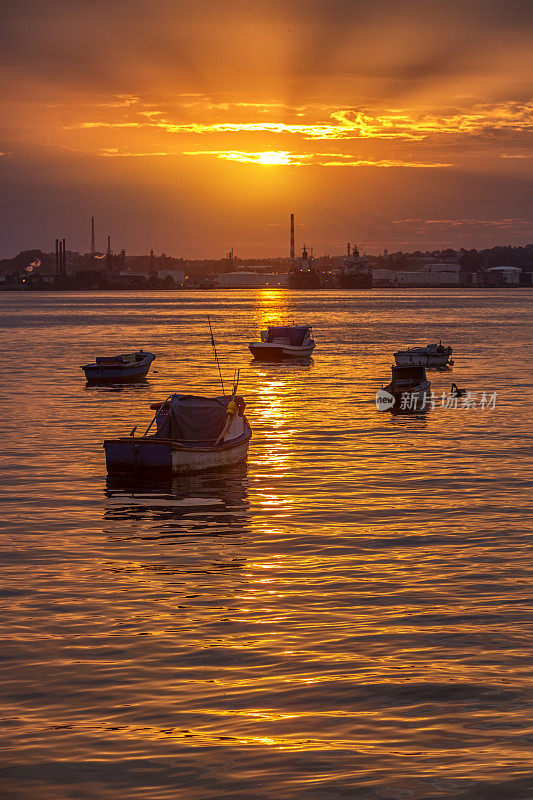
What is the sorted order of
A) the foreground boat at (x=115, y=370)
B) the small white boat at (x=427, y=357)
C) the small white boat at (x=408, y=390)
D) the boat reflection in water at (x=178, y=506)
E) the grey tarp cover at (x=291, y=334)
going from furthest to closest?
the grey tarp cover at (x=291, y=334) → the small white boat at (x=427, y=357) → the foreground boat at (x=115, y=370) → the small white boat at (x=408, y=390) → the boat reflection in water at (x=178, y=506)

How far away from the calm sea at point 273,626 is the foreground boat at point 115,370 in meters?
29.7

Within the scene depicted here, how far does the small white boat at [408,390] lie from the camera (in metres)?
54.5

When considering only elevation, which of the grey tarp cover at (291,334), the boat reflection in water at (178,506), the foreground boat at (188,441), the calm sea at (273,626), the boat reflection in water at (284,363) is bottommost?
the boat reflection in water at (178,506)

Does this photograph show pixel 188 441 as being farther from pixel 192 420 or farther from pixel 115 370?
pixel 115 370

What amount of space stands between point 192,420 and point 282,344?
58.1 m

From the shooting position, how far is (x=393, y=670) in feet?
49.7

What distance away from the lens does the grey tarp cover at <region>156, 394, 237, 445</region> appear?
34969 mm

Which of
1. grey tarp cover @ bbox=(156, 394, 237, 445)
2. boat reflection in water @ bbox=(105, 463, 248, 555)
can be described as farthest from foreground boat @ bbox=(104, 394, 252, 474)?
boat reflection in water @ bbox=(105, 463, 248, 555)

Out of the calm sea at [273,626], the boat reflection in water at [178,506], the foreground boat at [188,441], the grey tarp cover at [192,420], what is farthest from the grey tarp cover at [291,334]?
the boat reflection in water at [178,506]

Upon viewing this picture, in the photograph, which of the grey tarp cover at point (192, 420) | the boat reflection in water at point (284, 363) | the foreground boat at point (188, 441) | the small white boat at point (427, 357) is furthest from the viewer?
the boat reflection in water at point (284, 363)

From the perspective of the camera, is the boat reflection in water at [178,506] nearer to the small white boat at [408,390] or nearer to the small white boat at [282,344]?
the small white boat at [408,390]

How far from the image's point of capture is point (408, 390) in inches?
2178

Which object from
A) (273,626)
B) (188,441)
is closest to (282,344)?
(188,441)

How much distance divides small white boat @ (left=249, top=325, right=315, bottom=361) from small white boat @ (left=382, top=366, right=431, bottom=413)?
33.2m
